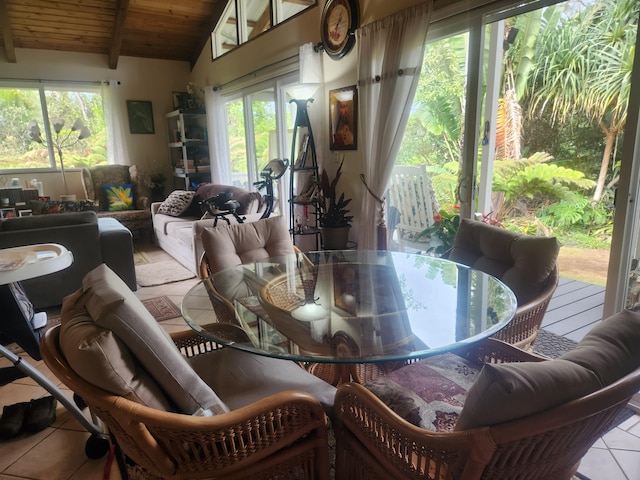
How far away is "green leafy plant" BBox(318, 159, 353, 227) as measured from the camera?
354cm

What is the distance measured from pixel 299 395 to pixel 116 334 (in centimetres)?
51

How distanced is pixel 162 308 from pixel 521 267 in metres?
2.69

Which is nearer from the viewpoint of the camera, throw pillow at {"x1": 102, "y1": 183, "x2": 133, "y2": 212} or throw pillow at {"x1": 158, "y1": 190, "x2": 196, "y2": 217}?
throw pillow at {"x1": 158, "y1": 190, "x2": 196, "y2": 217}

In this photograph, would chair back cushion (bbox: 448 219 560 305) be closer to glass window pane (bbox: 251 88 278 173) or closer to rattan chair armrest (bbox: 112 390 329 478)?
rattan chair armrest (bbox: 112 390 329 478)

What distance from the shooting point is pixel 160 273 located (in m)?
4.32

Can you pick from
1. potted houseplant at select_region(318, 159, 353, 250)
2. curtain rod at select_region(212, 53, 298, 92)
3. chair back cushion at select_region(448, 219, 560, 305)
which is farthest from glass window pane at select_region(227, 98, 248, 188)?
chair back cushion at select_region(448, 219, 560, 305)

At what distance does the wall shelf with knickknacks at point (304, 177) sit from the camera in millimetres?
3799

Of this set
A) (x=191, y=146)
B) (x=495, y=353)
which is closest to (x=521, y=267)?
(x=495, y=353)

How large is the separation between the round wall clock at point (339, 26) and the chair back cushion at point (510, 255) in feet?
6.63

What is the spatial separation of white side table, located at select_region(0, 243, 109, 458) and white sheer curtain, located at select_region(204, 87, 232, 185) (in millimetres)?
4066

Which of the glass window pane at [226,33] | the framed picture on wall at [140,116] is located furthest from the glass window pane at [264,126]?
the framed picture on wall at [140,116]

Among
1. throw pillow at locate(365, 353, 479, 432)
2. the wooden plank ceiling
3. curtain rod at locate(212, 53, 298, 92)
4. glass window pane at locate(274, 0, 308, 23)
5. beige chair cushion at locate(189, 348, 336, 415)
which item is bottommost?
throw pillow at locate(365, 353, 479, 432)

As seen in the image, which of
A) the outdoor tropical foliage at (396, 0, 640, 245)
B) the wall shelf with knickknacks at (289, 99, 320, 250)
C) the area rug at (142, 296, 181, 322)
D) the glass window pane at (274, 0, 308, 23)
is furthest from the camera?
the glass window pane at (274, 0, 308, 23)

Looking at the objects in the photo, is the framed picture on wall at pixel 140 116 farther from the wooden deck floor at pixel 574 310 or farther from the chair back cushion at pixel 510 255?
the wooden deck floor at pixel 574 310
